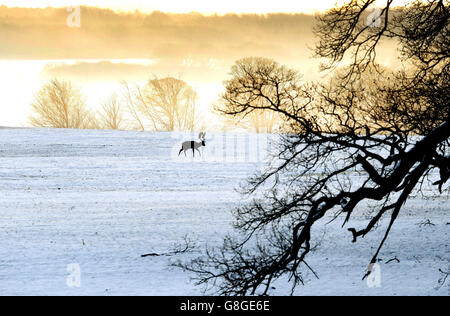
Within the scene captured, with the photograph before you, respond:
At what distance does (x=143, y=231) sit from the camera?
1888 centimetres

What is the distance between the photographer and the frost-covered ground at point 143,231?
13.6 metres

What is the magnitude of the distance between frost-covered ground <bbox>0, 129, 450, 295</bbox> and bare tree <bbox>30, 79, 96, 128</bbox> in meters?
32.1

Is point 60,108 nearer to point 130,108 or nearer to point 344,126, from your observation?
point 130,108

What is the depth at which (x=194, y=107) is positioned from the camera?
64.8 meters

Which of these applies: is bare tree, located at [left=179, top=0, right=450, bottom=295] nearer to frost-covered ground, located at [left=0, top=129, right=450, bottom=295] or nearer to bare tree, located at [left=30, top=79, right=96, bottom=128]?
frost-covered ground, located at [left=0, top=129, right=450, bottom=295]

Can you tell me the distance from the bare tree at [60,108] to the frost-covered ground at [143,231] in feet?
105

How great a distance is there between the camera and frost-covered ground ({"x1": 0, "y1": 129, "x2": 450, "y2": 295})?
44.5 feet

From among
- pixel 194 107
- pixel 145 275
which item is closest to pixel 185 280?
pixel 145 275

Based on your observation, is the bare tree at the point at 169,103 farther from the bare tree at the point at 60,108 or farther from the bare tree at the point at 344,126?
the bare tree at the point at 344,126

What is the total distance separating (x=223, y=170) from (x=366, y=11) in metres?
21.1

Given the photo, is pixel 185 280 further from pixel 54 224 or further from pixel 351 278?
pixel 54 224

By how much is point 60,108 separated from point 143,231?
5408 centimetres

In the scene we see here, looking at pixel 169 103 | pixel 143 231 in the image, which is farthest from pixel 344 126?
pixel 169 103
